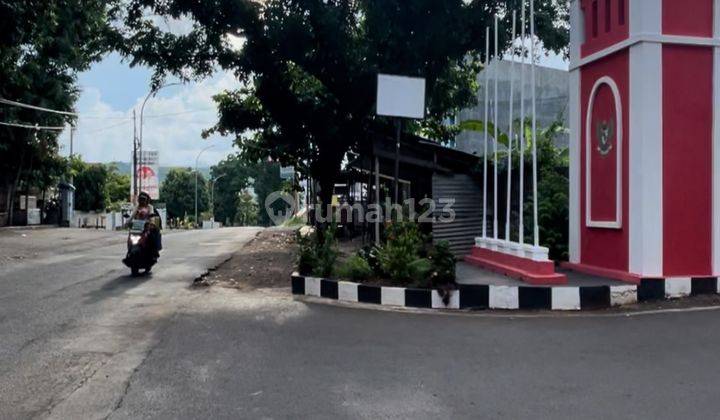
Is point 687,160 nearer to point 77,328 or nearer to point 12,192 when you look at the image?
point 77,328

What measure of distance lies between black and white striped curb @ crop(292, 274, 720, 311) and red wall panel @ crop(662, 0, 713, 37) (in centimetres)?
300

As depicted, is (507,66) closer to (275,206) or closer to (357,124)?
(357,124)

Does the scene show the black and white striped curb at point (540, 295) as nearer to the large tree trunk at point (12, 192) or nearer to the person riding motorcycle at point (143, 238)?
the person riding motorcycle at point (143, 238)

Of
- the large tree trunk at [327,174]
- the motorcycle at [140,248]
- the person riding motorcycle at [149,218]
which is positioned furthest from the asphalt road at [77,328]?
the large tree trunk at [327,174]

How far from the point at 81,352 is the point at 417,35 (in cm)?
981

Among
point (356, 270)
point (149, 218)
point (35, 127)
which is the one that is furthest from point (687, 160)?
point (35, 127)

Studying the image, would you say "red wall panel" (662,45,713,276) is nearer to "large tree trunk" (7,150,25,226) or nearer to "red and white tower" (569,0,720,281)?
"red and white tower" (569,0,720,281)

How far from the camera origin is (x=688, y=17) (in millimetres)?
8469

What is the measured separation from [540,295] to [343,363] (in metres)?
3.30

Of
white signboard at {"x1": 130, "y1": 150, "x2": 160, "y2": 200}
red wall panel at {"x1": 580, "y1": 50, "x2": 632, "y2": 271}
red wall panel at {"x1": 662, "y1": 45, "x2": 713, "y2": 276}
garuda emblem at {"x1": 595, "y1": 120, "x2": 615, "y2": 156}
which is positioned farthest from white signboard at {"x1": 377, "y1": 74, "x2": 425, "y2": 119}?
white signboard at {"x1": 130, "y1": 150, "x2": 160, "y2": 200}

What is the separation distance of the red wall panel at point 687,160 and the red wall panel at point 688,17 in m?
0.21

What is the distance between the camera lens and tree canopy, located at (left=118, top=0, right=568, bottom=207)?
13.6m

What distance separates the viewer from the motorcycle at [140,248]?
1166 centimetres

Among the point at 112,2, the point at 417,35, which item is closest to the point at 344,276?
the point at 417,35
